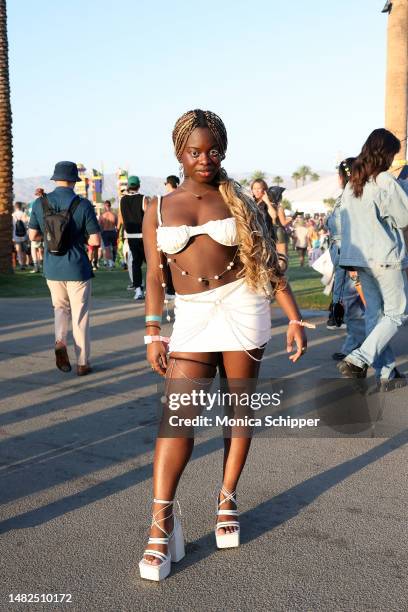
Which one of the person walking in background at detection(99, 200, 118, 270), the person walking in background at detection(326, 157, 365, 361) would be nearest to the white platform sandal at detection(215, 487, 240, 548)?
the person walking in background at detection(326, 157, 365, 361)

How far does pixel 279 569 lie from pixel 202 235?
4.79 feet

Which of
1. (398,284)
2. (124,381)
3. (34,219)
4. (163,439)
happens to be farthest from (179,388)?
(34,219)

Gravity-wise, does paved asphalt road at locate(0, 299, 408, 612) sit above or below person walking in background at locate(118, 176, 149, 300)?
below

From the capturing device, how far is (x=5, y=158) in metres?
17.0

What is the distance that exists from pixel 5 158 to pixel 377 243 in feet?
43.5

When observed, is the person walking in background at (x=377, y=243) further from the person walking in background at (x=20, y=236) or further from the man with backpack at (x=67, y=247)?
the person walking in background at (x=20, y=236)

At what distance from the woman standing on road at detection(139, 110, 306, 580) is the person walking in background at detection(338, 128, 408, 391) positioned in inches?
107

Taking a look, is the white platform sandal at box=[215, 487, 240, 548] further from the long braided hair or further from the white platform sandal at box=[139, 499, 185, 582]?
the long braided hair

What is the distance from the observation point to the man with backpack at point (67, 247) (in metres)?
6.50

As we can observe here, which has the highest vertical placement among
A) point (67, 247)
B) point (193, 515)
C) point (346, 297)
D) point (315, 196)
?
point (67, 247)

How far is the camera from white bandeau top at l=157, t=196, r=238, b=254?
298 centimetres

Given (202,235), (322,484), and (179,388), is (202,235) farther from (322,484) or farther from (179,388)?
(322,484)

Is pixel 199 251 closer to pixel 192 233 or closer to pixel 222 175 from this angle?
pixel 192 233

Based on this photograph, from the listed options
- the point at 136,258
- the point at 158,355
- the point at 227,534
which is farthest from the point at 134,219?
the point at 227,534
